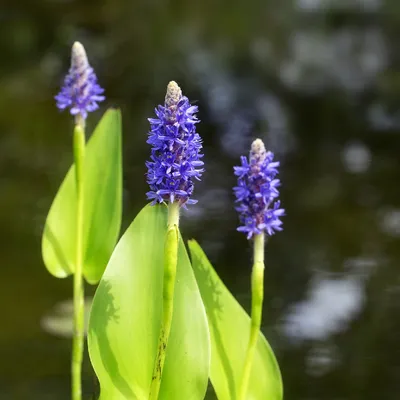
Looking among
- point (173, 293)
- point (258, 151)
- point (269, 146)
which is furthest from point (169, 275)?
point (269, 146)

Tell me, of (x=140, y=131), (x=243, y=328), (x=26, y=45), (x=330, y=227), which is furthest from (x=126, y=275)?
(x=26, y=45)

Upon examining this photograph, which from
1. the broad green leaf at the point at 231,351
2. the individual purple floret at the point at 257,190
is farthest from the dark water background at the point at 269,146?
the individual purple floret at the point at 257,190

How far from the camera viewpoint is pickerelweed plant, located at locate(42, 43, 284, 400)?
2.77ft

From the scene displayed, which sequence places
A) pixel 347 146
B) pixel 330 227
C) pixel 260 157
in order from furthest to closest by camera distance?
pixel 347 146 → pixel 330 227 → pixel 260 157

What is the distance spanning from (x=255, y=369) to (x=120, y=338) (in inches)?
8.7

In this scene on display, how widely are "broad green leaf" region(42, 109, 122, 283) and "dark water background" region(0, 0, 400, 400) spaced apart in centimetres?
52

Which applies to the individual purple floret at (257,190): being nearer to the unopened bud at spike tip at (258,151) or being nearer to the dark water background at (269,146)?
the unopened bud at spike tip at (258,151)

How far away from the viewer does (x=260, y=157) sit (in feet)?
2.88

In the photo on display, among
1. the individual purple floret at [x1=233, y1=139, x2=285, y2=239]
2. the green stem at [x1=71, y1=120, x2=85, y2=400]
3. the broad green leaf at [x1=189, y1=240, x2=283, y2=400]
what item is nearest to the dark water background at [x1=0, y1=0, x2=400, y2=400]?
the green stem at [x1=71, y1=120, x2=85, y2=400]

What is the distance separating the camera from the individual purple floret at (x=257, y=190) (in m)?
0.88

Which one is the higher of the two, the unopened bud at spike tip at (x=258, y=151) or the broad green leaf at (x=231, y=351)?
the unopened bud at spike tip at (x=258, y=151)

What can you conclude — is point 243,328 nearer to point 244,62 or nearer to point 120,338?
point 120,338

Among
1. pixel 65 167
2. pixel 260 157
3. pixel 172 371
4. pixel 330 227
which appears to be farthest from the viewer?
pixel 65 167

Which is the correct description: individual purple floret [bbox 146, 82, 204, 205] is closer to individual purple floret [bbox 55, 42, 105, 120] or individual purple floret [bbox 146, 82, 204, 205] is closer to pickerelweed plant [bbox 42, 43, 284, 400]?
pickerelweed plant [bbox 42, 43, 284, 400]
